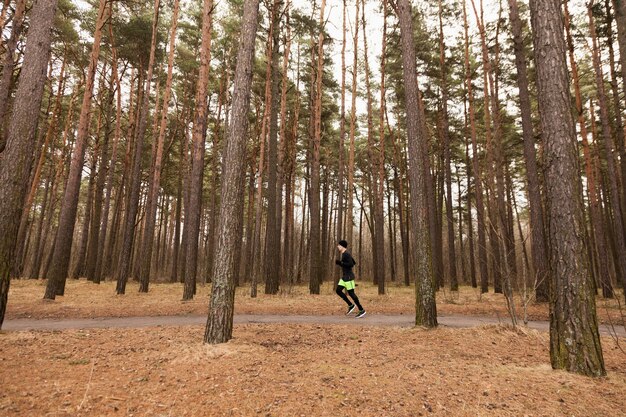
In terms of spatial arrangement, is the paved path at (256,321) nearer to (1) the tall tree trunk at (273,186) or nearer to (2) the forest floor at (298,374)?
(2) the forest floor at (298,374)

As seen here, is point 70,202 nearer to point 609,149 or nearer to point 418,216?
point 418,216

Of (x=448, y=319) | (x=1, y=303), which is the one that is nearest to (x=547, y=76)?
(x=448, y=319)

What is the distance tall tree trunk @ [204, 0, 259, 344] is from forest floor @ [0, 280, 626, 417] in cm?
46

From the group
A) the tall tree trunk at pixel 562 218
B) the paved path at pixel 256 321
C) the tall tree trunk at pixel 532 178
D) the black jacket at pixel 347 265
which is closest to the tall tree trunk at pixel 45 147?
the paved path at pixel 256 321

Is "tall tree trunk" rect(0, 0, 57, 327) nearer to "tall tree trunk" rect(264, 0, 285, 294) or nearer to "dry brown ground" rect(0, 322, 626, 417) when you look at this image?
"dry brown ground" rect(0, 322, 626, 417)

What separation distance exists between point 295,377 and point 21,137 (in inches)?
252

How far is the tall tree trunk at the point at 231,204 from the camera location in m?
5.69

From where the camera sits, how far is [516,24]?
1223cm

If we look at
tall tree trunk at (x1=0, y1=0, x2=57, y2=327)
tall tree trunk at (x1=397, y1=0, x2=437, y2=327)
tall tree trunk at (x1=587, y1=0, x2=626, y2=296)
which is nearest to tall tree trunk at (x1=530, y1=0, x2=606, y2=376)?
tall tree trunk at (x1=397, y1=0, x2=437, y2=327)

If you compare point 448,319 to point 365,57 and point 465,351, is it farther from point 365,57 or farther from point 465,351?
point 365,57

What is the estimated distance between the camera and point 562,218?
4426 millimetres

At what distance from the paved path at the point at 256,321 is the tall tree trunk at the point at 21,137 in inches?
89.1

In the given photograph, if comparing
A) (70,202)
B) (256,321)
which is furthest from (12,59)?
(256,321)

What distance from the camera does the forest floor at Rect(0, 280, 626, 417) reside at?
332 cm
